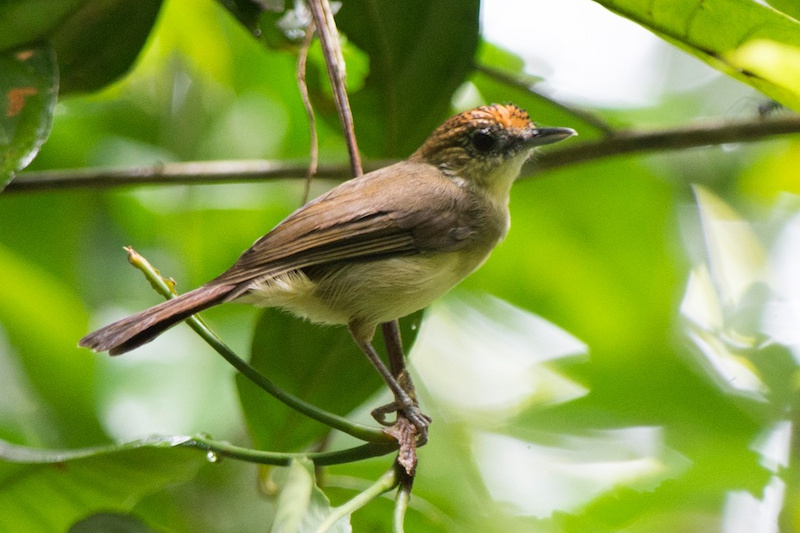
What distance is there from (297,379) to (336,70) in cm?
88

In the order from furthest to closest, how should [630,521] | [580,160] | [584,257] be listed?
[584,257] → [580,160] → [630,521]

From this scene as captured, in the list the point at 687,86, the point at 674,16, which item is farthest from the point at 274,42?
the point at 687,86

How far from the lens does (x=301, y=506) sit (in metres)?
1.82

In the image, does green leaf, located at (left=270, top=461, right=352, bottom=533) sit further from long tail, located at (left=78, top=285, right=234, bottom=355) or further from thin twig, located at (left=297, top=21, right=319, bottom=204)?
thin twig, located at (left=297, top=21, right=319, bottom=204)

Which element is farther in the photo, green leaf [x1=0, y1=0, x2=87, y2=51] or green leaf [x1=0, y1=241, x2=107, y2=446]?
green leaf [x1=0, y1=241, x2=107, y2=446]

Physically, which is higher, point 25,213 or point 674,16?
point 674,16

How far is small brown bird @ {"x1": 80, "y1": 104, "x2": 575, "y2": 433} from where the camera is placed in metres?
2.72

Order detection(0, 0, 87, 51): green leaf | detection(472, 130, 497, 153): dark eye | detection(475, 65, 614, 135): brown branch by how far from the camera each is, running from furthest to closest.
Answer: detection(472, 130, 497, 153): dark eye → detection(475, 65, 614, 135): brown branch → detection(0, 0, 87, 51): green leaf

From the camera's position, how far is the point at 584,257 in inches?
152

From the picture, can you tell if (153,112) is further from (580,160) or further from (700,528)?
(700,528)

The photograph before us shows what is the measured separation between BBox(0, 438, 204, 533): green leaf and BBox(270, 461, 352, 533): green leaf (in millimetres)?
264

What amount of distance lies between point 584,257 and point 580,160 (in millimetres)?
704

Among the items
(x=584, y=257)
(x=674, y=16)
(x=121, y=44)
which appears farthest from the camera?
(x=584, y=257)

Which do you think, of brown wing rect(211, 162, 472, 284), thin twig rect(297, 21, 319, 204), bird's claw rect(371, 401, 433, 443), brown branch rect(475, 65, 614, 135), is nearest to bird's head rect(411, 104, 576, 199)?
brown branch rect(475, 65, 614, 135)
